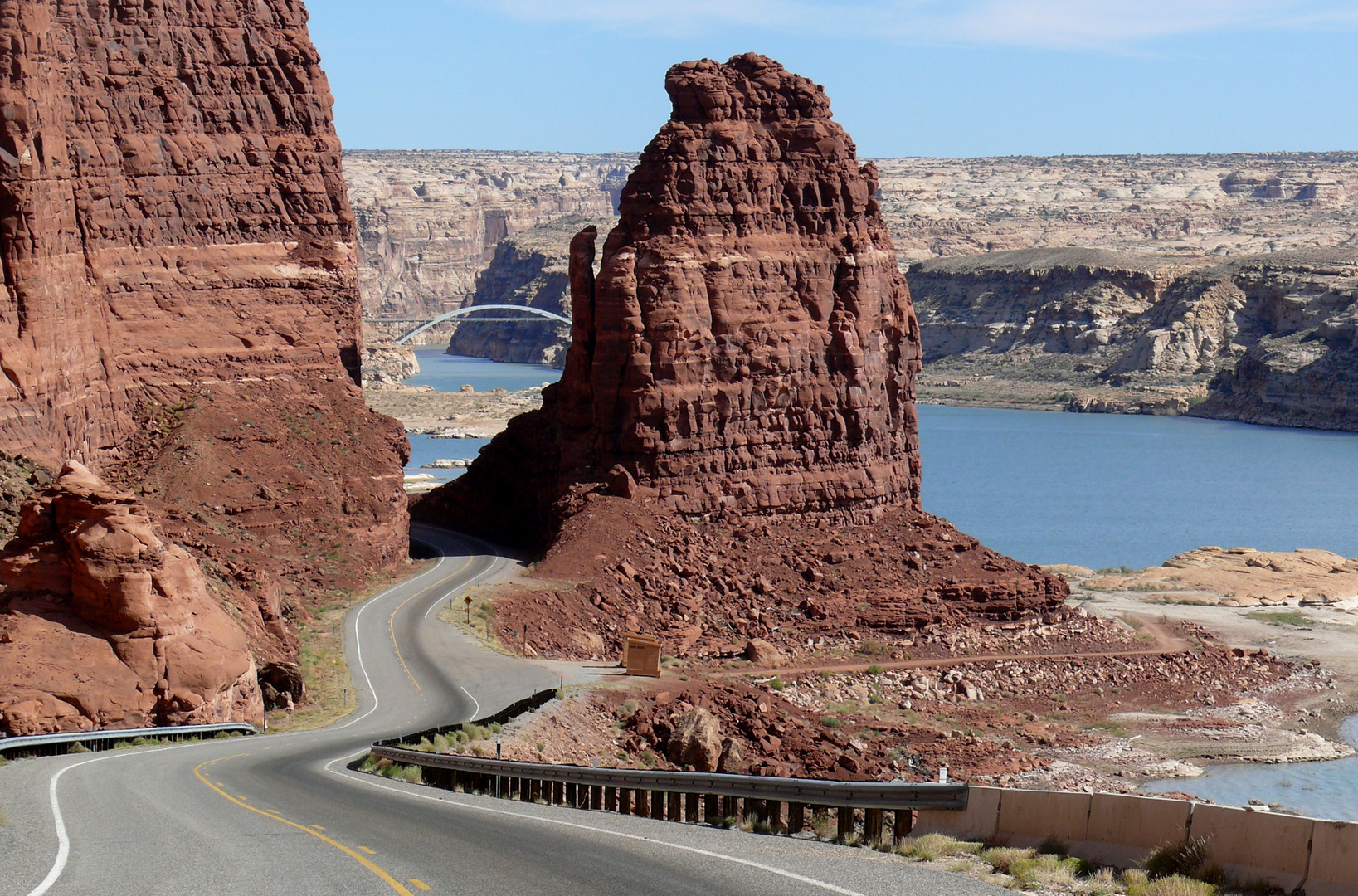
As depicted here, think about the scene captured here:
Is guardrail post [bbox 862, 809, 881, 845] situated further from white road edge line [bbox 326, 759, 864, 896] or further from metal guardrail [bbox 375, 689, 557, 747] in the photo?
metal guardrail [bbox 375, 689, 557, 747]

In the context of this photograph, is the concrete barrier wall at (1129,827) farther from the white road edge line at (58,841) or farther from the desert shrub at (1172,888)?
the white road edge line at (58,841)

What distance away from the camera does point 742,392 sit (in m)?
56.6

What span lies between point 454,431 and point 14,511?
123 meters

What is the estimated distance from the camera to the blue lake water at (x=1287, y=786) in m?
46.8

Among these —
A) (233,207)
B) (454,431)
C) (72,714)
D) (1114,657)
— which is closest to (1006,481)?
(454,431)

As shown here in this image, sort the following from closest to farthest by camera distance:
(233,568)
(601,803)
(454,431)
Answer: (601,803), (233,568), (454,431)

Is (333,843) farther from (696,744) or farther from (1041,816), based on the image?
(696,744)

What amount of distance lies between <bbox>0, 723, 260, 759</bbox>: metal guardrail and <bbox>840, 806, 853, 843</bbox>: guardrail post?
48.2 feet

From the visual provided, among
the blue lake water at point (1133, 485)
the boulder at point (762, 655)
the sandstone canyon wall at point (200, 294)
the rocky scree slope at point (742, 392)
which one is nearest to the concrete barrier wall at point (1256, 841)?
the sandstone canyon wall at point (200, 294)

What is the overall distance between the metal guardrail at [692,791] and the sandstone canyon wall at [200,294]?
13.5 m

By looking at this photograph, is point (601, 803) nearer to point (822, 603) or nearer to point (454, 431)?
point (822, 603)

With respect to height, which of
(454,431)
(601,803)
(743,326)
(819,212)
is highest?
(819,212)

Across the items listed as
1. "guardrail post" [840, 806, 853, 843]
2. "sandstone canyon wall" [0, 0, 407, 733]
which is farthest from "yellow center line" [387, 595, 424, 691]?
"guardrail post" [840, 806, 853, 843]

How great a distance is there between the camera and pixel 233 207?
184ft
